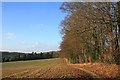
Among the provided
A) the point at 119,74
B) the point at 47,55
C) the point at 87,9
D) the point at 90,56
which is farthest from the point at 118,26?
the point at 47,55

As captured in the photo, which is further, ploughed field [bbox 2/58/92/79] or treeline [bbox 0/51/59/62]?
treeline [bbox 0/51/59/62]

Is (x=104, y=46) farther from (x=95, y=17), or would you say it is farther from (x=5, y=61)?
(x=5, y=61)

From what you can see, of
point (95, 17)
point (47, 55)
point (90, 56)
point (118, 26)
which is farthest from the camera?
point (47, 55)

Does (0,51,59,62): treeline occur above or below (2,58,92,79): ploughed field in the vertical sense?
above

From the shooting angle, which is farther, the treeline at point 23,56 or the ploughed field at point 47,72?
the treeline at point 23,56

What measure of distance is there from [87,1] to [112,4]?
244 centimetres

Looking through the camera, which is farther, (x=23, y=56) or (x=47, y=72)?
(x=23, y=56)

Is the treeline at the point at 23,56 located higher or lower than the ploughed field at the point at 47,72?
higher

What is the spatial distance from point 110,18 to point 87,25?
131 inches

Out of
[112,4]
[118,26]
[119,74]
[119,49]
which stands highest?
[112,4]

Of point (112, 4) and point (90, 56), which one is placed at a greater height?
point (112, 4)

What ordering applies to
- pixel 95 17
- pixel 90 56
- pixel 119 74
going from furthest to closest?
pixel 90 56
pixel 95 17
pixel 119 74

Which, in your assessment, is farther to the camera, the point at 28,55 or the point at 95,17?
the point at 28,55

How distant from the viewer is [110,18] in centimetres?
2409
